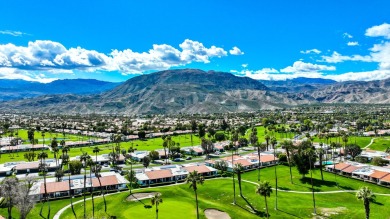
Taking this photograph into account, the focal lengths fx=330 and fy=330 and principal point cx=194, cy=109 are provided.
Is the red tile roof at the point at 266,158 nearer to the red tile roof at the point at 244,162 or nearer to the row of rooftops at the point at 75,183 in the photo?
the red tile roof at the point at 244,162

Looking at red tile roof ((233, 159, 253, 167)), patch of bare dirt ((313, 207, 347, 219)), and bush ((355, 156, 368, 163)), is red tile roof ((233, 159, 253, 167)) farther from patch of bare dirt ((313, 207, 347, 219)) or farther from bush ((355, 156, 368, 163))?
patch of bare dirt ((313, 207, 347, 219))

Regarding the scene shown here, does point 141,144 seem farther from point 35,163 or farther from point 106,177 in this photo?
point 106,177

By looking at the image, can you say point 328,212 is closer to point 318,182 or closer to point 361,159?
point 318,182

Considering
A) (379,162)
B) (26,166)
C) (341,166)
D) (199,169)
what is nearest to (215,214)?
(199,169)

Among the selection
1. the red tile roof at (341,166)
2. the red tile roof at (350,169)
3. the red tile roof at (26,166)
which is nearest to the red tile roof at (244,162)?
the red tile roof at (341,166)

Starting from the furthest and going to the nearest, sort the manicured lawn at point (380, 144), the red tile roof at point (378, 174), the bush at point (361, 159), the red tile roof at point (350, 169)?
the manicured lawn at point (380, 144) → the bush at point (361, 159) → the red tile roof at point (350, 169) → the red tile roof at point (378, 174)

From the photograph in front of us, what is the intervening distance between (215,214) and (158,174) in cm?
3904

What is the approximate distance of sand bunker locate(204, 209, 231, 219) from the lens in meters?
77.4

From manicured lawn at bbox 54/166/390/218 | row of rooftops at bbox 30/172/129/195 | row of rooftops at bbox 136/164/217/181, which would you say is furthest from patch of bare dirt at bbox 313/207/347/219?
row of rooftops at bbox 30/172/129/195

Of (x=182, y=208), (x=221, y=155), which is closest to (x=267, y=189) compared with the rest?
(x=182, y=208)

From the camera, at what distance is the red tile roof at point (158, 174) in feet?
367

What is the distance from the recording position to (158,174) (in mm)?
114062

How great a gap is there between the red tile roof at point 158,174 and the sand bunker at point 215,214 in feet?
113

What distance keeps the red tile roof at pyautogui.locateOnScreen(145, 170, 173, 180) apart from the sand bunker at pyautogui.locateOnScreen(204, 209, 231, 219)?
34.3 m
